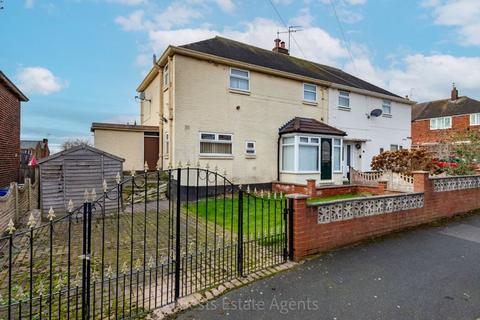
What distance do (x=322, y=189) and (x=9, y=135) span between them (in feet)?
51.9

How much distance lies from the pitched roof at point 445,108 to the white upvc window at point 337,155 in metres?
24.8

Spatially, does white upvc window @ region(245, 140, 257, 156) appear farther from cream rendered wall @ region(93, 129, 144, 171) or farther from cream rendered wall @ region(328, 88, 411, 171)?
cream rendered wall @ region(328, 88, 411, 171)

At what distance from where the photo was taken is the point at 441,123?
32.1m

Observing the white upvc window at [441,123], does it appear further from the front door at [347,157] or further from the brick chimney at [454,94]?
the front door at [347,157]


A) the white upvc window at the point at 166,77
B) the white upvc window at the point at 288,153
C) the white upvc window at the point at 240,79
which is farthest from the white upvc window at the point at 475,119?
the white upvc window at the point at 166,77

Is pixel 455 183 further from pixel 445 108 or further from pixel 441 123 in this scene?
pixel 445 108

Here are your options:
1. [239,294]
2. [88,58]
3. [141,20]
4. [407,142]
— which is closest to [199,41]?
[141,20]

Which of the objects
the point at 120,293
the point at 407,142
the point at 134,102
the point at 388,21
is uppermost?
the point at 388,21

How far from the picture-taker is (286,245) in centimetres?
523

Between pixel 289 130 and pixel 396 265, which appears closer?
pixel 396 265

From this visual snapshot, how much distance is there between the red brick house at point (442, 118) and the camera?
29.7 meters

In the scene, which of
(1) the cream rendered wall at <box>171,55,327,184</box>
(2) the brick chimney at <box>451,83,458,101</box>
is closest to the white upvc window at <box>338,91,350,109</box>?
(1) the cream rendered wall at <box>171,55,327,184</box>

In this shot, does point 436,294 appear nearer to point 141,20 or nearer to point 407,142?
point 141,20

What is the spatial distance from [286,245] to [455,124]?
35.4m
